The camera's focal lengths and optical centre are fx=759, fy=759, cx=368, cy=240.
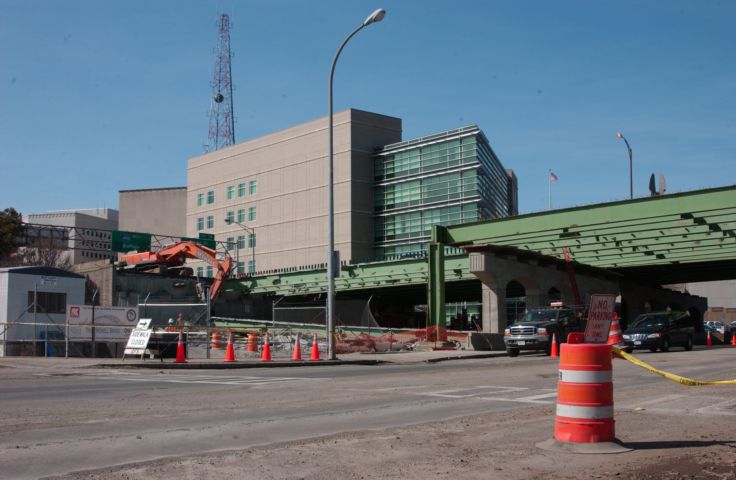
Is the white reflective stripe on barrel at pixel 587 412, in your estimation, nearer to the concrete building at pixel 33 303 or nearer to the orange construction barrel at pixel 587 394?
the orange construction barrel at pixel 587 394

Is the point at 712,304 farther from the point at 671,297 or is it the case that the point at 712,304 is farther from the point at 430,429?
the point at 430,429

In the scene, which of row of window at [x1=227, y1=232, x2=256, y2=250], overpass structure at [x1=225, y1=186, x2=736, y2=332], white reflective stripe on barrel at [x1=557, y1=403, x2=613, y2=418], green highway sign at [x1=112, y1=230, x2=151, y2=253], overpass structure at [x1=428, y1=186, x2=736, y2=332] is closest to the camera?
white reflective stripe on barrel at [x1=557, y1=403, x2=613, y2=418]

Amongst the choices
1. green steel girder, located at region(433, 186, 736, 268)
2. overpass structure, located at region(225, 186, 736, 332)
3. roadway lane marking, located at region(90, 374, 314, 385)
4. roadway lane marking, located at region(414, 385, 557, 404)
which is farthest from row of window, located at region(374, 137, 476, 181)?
roadway lane marking, located at region(414, 385, 557, 404)

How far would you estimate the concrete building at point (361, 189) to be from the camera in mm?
67312

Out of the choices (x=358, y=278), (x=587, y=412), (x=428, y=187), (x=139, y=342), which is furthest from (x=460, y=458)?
(x=428, y=187)

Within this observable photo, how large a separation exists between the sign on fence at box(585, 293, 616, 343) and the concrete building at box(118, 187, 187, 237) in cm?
9391

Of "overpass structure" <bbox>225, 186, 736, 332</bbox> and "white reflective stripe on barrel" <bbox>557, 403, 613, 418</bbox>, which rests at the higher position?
"overpass structure" <bbox>225, 186, 736, 332</bbox>

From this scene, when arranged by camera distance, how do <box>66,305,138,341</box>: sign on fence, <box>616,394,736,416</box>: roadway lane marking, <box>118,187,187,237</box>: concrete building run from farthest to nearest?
<box>118,187,187,237</box>: concrete building → <box>66,305,138,341</box>: sign on fence → <box>616,394,736,416</box>: roadway lane marking

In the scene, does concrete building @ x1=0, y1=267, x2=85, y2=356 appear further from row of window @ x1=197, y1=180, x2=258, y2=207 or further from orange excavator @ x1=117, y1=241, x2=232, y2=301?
row of window @ x1=197, y1=180, x2=258, y2=207

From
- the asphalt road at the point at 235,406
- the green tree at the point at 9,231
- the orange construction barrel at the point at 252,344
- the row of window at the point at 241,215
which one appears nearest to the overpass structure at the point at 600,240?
the orange construction barrel at the point at 252,344

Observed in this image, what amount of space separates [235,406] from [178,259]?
47.0m

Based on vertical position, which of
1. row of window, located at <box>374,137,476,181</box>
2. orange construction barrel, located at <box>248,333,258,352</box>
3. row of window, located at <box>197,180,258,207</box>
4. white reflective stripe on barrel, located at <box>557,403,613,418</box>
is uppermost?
row of window, located at <box>374,137,476,181</box>

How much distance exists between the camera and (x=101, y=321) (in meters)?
28.6

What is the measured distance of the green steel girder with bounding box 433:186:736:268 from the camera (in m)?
32.1
